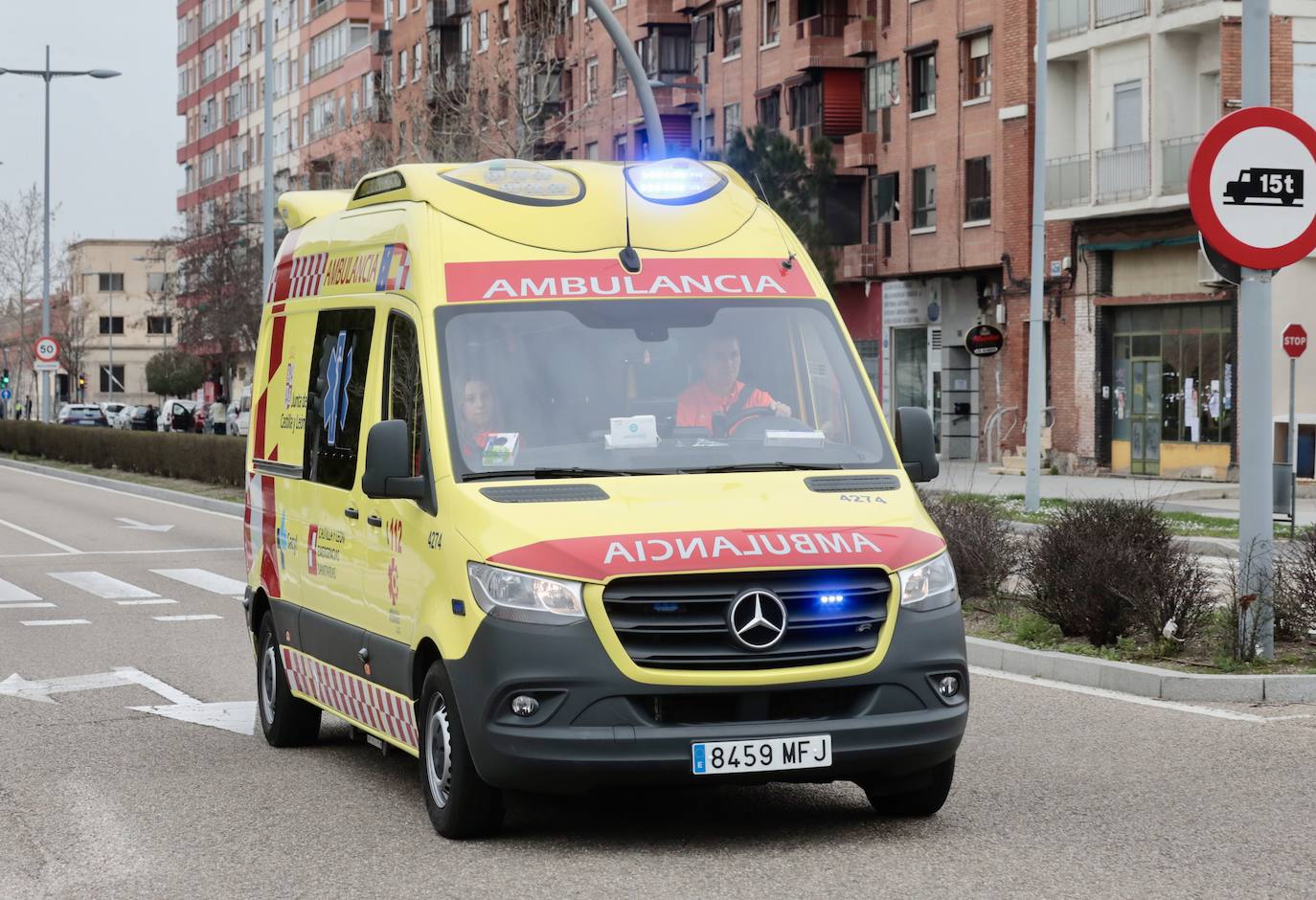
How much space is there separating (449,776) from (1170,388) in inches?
1411

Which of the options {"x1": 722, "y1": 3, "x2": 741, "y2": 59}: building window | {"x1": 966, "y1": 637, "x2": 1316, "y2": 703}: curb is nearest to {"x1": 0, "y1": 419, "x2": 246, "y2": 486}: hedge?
{"x1": 722, "y1": 3, "x2": 741, "y2": 59}: building window

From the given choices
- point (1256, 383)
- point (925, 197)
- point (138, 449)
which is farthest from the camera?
point (925, 197)

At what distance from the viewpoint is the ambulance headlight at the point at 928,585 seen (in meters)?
7.40

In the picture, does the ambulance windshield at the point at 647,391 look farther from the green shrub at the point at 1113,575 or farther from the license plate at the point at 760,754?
the green shrub at the point at 1113,575

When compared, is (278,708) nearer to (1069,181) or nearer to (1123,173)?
(1123,173)

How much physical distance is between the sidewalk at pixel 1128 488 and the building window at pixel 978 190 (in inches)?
275

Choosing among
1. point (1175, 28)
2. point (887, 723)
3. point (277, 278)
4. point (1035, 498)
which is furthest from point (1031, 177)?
point (887, 723)

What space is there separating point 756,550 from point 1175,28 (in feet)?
117

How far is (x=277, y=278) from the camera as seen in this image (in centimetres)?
1103

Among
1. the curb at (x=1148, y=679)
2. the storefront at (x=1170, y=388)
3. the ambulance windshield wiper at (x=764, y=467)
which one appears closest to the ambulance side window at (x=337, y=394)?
the ambulance windshield wiper at (x=764, y=467)

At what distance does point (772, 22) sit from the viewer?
58.8 m

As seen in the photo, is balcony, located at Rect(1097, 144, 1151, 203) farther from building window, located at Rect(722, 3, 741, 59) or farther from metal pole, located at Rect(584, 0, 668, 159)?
metal pole, located at Rect(584, 0, 668, 159)

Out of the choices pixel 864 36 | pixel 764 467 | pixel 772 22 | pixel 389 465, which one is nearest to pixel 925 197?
pixel 864 36

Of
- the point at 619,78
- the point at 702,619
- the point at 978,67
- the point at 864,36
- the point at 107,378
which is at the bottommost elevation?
the point at 702,619
